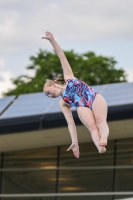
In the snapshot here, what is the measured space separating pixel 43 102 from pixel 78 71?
26.3m

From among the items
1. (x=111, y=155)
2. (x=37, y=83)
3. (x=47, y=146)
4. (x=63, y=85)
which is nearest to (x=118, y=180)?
(x=111, y=155)

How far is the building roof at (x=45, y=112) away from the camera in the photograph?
59.0 ft

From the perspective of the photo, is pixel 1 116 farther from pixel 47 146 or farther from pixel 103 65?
pixel 103 65

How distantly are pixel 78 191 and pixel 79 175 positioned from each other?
0.52 metres

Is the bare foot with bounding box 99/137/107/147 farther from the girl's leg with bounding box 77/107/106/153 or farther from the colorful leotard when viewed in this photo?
the colorful leotard

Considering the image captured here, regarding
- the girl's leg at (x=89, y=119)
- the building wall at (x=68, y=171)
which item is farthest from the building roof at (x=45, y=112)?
the girl's leg at (x=89, y=119)

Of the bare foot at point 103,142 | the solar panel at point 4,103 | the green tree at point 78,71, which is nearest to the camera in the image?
the bare foot at point 103,142

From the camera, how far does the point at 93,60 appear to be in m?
48.0

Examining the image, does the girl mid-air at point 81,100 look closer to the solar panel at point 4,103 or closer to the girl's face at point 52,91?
the girl's face at point 52,91

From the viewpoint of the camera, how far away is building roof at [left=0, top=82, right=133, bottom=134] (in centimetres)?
1797

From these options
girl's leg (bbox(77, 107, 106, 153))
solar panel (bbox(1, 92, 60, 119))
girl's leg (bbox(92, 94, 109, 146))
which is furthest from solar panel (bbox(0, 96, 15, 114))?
girl's leg (bbox(92, 94, 109, 146))

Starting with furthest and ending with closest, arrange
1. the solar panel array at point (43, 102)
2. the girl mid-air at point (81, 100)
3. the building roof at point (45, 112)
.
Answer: the solar panel array at point (43, 102), the building roof at point (45, 112), the girl mid-air at point (81, 100)

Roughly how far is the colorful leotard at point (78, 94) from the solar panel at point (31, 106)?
7.57 metres

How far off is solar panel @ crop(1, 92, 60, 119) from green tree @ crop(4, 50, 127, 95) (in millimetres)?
23649
